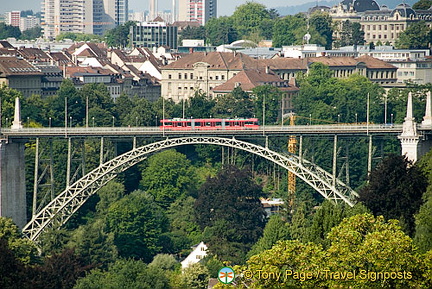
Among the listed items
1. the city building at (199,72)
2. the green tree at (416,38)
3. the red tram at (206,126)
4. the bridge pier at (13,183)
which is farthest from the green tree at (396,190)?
the green tree at (416,38)

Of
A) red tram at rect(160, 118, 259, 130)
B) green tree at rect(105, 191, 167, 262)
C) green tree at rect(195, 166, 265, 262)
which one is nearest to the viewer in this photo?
red tram at rect(160, 118, 259, 130)

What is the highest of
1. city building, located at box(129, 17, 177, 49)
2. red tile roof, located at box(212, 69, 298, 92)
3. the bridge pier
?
city building, located at box(129, 17, 177, 49)

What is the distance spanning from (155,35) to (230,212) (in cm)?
10689

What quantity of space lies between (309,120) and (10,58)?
27324 mm

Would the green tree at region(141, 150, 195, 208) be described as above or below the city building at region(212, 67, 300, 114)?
below

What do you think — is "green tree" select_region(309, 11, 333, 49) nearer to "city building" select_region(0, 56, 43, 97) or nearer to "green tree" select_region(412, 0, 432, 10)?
"green tree" select_region(412, 0, 432, 10)

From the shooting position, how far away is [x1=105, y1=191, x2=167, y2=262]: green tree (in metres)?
89.6

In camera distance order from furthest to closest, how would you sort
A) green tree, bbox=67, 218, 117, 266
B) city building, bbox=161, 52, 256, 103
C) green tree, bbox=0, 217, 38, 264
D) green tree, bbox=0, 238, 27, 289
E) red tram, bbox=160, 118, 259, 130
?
city building, bbox=161, 52, 256, 103 < red tram, bbox=160, 118, 259, 130 < green tree, bbox=67, 218, 117, 266 < green tree, bbox=0, 217, 38, 264 < green tree, bbox=0, 238, 27, 289

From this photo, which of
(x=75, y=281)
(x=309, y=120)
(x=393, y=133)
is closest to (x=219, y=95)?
(x=309, y=120)

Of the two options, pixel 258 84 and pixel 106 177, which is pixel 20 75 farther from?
pixel 106 177

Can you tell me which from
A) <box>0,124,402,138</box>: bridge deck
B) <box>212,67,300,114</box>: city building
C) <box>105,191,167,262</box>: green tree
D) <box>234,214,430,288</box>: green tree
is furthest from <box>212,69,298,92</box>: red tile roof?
<box>234,214,430,288</box>: green tree

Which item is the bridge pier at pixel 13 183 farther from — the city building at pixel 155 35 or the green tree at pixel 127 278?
the city building at pixel 155 35

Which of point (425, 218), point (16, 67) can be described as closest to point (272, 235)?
point (425, 218)

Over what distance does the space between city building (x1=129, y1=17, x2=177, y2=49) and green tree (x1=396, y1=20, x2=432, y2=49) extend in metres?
34.6
